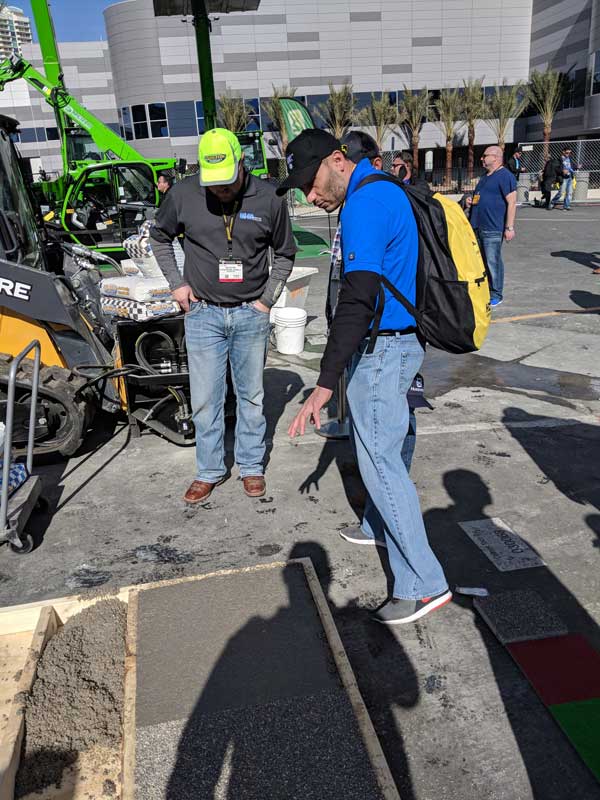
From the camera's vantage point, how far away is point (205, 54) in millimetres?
11430

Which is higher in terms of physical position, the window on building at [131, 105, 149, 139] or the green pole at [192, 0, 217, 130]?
the window on building at [131, 105, 149, 139]

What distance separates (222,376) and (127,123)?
4660 centimetres

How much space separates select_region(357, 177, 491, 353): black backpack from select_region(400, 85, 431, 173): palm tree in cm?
4214

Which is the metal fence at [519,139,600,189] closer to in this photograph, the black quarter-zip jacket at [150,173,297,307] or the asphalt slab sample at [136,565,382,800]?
Answer: the black quarter-zip jacket at [150,173,297,307]

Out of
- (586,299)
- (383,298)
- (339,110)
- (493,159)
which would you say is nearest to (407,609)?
(383,298)

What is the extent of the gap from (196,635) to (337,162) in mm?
2126

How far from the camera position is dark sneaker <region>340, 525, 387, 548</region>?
11.6ft

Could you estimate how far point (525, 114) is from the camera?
4447cm

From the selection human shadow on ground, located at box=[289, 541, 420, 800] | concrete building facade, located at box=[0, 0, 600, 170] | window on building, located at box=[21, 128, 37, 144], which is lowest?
human shadow on ground, located at box=[289, 541, 420, 800]

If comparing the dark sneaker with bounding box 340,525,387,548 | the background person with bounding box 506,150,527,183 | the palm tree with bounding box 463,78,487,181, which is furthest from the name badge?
the palm tree with bounding box 463,78,487,181

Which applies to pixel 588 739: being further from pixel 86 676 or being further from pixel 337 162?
pixel 337 162

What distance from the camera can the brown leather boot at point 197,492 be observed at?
410cm

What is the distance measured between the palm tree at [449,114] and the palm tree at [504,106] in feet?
6.98

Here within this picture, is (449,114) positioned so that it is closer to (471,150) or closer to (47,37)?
(471,150)
